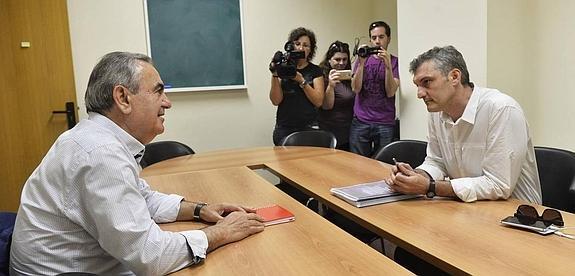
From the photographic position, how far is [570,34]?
2.68 m

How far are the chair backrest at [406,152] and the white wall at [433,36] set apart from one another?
0.63 m

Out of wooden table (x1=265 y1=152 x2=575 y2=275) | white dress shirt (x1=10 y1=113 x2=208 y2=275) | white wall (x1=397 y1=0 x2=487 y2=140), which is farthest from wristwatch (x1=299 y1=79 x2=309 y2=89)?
white dress shirt (x1=10 y1=113 x2=208 y2=275)

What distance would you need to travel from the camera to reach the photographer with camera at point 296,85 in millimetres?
3443

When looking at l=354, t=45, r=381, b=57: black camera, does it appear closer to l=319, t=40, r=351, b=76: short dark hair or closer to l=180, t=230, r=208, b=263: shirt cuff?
l=319, t=40, r=351, b=76: short dark hair

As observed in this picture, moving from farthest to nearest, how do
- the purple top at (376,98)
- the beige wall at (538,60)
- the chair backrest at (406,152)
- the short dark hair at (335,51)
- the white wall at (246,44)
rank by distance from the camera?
the white wall at (246,44), the short dark hair at (335,51), the purple top at (376,98), the beige wall at (538,60), the chair backrest at (406,152)

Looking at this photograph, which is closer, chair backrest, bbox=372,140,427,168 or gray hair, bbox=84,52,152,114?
gray hair, bbox=84,52,152,114

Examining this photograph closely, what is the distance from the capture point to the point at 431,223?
1447mm

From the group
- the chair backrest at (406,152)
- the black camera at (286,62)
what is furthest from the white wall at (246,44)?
the chair backrest at (406,152)

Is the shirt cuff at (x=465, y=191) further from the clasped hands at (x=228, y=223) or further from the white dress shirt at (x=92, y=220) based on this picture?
the white dress shirt at (x=92, y=220)

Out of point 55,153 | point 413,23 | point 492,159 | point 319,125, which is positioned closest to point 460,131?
point 492,159

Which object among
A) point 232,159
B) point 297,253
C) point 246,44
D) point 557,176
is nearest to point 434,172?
point 557,176

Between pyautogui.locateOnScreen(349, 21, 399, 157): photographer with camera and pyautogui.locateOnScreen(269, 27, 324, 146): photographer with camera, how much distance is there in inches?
13.0

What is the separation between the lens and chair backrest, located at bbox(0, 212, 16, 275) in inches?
50.0

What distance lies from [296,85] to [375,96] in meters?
0.63
